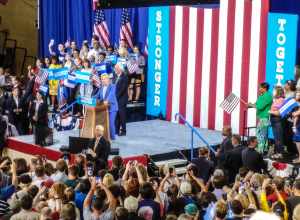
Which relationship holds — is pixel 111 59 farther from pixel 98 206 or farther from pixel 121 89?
pixel 98 206

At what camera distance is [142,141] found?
1872cm

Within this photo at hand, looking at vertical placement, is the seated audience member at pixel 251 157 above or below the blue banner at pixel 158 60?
→ below

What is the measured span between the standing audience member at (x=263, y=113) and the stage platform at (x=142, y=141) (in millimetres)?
1602

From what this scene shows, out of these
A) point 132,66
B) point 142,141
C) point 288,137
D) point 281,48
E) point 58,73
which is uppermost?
point 281,48

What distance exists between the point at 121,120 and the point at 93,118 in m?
1.68

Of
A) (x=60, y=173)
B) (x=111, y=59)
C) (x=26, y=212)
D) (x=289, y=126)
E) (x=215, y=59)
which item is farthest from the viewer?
(x=111, y=59)

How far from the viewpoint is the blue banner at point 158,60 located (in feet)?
68.9

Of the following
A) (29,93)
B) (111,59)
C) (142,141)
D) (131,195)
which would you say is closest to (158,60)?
(111,59)

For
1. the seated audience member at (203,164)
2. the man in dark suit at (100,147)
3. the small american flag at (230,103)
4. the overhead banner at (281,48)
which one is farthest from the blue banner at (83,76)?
the seated audience member at (203,164)

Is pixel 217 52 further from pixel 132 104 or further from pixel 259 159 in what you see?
pixel 259 159

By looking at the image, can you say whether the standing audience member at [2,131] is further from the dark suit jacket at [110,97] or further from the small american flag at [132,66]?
the small american flag at [132,66]

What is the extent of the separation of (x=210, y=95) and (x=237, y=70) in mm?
1120

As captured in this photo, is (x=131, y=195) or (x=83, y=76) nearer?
(x=131, y=195)

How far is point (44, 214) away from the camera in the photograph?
31.0 feet
